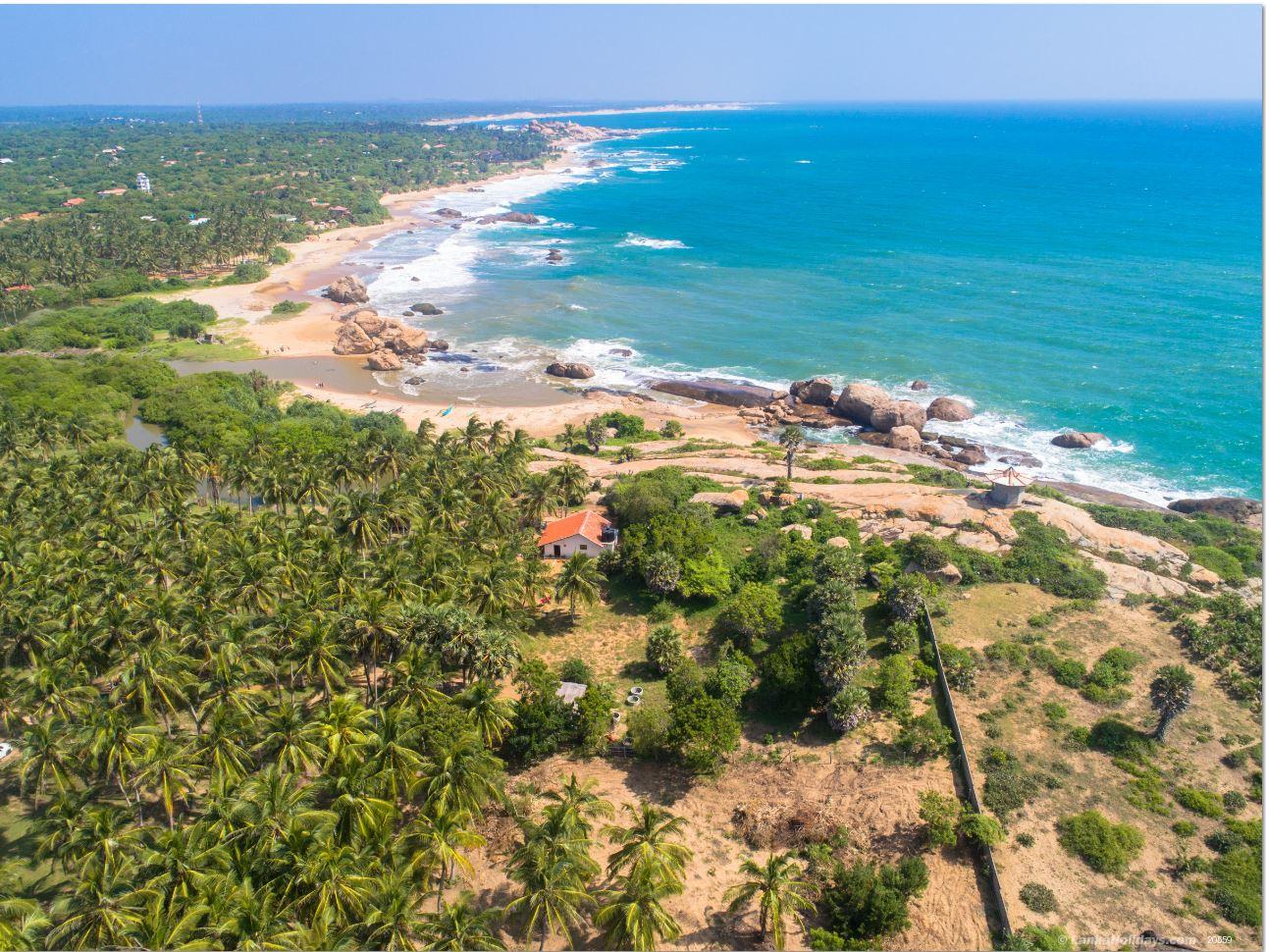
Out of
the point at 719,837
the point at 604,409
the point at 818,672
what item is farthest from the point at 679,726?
the point at 604,409

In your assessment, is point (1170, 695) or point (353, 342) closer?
point (1170, 695)

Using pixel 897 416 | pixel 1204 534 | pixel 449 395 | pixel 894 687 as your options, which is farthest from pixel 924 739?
pixel 449 395

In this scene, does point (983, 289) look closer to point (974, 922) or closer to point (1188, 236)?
point (1188, 236)

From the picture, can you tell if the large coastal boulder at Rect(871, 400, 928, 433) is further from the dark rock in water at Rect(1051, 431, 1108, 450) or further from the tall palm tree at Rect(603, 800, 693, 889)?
the tall palm tree at Rect(603, 800, 693, 889)

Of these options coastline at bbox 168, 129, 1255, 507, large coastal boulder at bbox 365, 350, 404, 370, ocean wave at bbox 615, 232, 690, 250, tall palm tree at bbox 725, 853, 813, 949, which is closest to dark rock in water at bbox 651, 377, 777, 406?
coastline at bbox 168, 129, 1255, 507

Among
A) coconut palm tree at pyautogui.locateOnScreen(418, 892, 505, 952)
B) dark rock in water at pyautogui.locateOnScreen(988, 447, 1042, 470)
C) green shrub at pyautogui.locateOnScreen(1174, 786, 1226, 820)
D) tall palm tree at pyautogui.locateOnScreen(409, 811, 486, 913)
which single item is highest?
coconut palm tree at pyautogui.locateOnScreen(418, 892, 505, 952)

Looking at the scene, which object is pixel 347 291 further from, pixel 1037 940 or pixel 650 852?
pixel 1037 940
